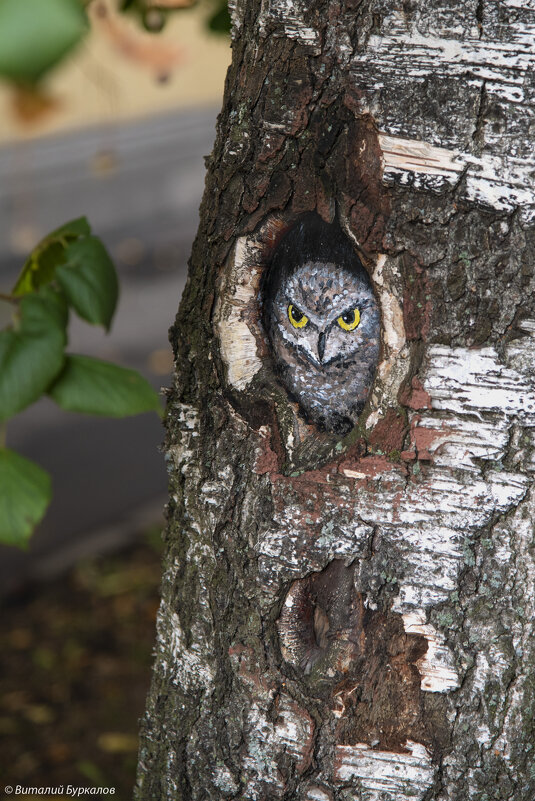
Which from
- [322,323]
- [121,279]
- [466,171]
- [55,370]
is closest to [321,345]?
[322,323]

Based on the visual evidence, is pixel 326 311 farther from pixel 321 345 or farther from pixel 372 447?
pixel 372 447

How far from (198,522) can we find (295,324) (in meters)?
0.47

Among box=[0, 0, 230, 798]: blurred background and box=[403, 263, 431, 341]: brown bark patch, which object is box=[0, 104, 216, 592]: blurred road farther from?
box=[403, 263, 431, 341]: brown bark patch

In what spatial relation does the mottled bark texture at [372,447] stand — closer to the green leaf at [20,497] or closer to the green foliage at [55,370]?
the green foliage at [55,370]

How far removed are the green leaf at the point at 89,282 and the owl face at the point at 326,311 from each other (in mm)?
407

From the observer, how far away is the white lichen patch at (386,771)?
58.7 inches

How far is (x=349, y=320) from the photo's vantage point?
4.88ft

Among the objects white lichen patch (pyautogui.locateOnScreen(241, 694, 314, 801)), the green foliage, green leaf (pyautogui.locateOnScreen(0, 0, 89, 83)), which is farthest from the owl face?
green leaf (pyautogui.locateOnScreen(0, 0, 89, 83))

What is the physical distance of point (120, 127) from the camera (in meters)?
10.5

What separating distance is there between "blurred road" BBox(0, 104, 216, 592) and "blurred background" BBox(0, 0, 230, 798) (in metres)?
0.01

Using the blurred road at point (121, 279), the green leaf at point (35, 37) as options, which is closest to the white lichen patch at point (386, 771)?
the green leaf at point (35, 37)

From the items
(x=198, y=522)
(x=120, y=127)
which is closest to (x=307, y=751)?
(x=198, y=522)

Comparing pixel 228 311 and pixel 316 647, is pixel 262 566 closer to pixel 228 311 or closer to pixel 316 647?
pixel 316 647

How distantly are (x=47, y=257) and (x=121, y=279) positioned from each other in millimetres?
5713
